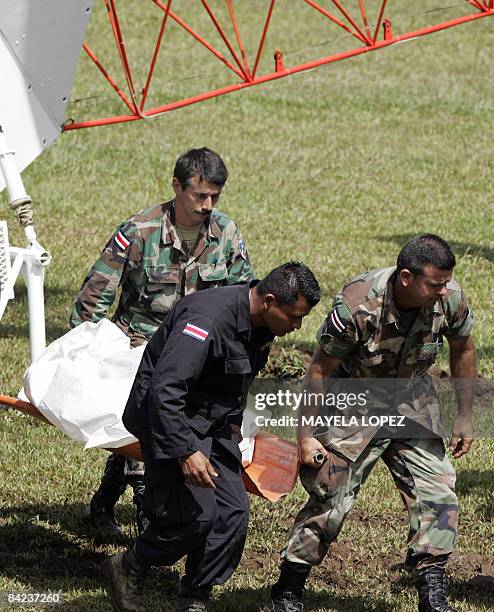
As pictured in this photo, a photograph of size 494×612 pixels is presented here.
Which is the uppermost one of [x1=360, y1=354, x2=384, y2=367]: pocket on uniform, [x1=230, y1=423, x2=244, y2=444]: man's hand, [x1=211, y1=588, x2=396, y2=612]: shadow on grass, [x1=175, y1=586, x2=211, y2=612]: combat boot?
[x1=360, y1=354, x2=384, y2=367]: pocket on uniform

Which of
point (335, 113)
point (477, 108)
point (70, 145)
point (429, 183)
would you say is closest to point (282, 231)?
point (429, 183)

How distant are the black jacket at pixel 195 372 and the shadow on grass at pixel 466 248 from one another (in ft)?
25.4

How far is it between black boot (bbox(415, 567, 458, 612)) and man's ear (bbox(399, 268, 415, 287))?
125 cm

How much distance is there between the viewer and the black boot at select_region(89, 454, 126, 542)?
637 centimetres

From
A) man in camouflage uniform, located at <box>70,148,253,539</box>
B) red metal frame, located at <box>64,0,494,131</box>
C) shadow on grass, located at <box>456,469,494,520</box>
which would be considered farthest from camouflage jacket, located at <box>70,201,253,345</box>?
red metal frame, located at <box>64,0,494,131</box>

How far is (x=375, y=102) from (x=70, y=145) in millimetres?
5594

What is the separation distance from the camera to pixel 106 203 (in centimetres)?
1432

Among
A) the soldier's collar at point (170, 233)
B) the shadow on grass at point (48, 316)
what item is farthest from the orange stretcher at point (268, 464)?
the shadow on grass at point (48, 316)

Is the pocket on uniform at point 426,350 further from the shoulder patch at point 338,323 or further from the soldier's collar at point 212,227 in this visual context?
the soldier's collar at point 212,227

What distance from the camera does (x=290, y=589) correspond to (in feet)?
17.8

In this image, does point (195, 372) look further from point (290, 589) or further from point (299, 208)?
point (299, 208)

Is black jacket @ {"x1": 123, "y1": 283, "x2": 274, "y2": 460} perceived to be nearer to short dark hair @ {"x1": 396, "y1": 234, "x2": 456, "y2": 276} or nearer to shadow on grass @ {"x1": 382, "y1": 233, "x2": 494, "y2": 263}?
short dark hair @ {"x1": 396, "y1": 234, "x2": 456, "y2": 276}

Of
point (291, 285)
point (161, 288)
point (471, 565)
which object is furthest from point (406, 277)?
point (471, 565)

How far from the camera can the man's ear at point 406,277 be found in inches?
202
